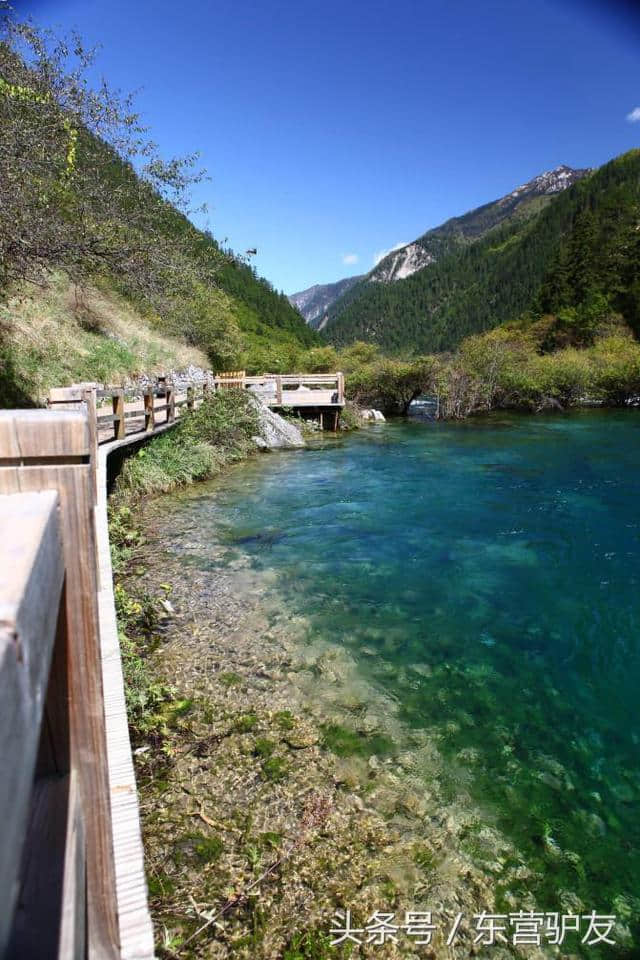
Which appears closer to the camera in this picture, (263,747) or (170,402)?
(263,747)

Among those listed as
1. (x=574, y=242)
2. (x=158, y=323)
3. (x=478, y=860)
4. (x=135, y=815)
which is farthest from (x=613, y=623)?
(x=574, y=242)

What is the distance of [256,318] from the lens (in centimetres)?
10769

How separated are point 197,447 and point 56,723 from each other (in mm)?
13181

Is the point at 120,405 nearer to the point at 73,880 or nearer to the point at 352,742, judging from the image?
the point at 352,742

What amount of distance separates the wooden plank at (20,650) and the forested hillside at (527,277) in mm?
35804

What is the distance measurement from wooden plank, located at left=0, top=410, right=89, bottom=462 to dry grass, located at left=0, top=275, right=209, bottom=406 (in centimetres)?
1268

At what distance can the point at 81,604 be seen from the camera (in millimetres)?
1201

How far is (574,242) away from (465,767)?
80820mm

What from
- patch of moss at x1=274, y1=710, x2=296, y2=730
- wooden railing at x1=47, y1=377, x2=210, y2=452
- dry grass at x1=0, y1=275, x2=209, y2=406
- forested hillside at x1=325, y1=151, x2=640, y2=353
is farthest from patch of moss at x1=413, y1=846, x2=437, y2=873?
forested hillside at x1=325, y1=151, x2=640, y2=353

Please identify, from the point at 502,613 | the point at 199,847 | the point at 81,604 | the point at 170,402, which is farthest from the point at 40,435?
the point at 170,402

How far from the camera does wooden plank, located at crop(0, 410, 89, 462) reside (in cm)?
95

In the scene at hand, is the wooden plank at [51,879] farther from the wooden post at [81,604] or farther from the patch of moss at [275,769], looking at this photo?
the patch of moss at [275,769]

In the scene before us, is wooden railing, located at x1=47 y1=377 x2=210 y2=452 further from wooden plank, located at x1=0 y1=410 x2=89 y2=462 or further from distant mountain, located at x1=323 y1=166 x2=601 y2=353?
distant mountain, located at x1=323 y1=166 x2=601 y2=353

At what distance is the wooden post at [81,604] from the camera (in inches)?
38.6
